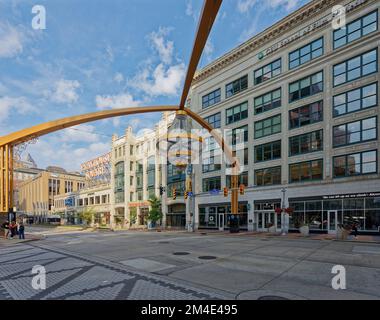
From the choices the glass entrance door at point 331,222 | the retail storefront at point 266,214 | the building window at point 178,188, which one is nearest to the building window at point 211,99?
the building window at point 178,188

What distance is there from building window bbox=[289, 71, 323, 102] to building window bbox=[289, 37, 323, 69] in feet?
7.20

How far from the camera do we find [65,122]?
23141mm

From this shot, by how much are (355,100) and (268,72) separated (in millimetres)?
12358

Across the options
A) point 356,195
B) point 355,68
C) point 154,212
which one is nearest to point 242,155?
point 356,195

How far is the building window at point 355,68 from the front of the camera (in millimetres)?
28000

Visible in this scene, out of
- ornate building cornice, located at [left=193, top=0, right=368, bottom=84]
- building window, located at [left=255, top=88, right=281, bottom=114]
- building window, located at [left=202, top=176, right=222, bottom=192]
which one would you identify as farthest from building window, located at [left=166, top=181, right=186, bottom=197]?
building window, located at [left=255, top=88, right=281, bottom=114]

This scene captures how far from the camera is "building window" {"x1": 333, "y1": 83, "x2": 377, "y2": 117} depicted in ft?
91.2

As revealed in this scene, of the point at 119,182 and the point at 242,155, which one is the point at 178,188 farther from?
the point at 119,182

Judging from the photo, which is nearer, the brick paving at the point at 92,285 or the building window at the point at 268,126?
the brick paving at the point at 92,285

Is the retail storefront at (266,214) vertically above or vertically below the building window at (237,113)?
below

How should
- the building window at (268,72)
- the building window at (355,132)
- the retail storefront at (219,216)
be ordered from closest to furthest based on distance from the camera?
the building window at (355,132) → the building window at (268,72) → the retail storefront at (219,216)

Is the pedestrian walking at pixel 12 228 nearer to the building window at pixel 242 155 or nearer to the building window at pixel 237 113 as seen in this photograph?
the building window at pixel 242 155

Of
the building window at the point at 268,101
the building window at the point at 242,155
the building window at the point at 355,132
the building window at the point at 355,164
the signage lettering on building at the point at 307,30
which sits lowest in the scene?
the building window at the point at 355,164

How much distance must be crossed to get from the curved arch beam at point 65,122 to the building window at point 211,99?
21690 millimetres
